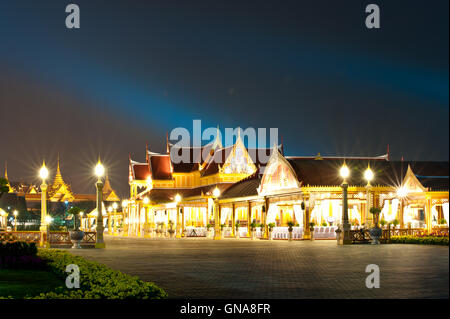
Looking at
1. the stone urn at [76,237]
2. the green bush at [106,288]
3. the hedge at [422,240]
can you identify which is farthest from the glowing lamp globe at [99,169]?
the green bush at [106,288]

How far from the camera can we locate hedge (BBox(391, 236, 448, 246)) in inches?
1131

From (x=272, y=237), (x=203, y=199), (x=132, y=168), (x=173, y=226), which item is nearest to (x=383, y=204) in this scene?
(x=272, y=237)

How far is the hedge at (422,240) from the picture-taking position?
28.7 meters

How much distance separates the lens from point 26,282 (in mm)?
14227

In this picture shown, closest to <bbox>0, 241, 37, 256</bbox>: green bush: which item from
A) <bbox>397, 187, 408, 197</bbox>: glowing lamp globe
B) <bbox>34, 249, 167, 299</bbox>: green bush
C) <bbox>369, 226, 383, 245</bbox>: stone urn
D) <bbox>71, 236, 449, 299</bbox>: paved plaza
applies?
<bbox>71, 236, 449, 299</bbox>: paved plaza

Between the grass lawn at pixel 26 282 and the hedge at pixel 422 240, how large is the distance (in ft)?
60.3

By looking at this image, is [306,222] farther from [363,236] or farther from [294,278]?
[294,278]

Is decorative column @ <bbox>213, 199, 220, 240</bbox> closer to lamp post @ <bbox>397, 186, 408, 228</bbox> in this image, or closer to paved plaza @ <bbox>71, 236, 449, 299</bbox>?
lamp post @ <bbox>397, 186, 408, 228</bbox>

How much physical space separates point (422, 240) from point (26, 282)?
21.5 m

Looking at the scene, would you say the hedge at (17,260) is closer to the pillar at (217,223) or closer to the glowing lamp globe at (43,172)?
the glowing lamp globe at (43,172)

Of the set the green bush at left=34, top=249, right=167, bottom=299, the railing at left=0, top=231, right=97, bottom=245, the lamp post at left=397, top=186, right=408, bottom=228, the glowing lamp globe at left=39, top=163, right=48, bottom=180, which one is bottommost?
the railing at left=0, top=231, right=97, bottom=245

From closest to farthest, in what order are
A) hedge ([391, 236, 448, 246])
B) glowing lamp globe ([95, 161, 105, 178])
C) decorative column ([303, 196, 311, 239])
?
hedge ([391, 236, 448, 246]) → glowing lamp globe ([95, 161, 105, 178]) → decorative column ([303, 196, 311, 239])

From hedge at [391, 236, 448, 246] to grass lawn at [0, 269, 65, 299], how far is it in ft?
60.3

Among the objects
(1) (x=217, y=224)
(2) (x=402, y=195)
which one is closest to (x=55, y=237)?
(1) (x=217, y=224)
